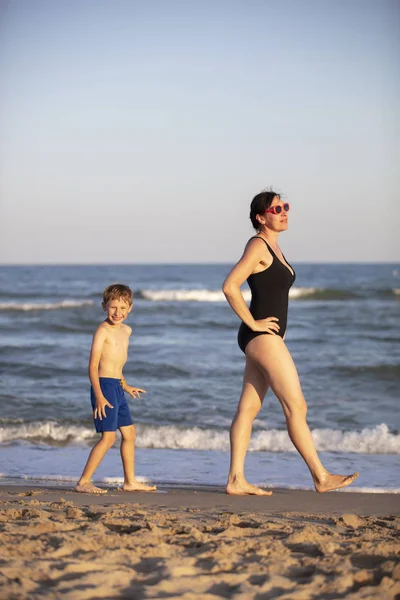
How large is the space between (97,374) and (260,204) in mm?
1524

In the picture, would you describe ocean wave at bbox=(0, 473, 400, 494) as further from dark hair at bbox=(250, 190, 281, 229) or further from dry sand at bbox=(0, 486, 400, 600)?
dark hair at bbox=(250, 190, 281, 229)

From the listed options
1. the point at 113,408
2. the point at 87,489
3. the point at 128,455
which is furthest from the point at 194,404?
the point at 87,489

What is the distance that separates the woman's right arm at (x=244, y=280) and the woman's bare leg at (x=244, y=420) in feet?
0.86

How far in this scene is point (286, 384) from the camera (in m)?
4.95

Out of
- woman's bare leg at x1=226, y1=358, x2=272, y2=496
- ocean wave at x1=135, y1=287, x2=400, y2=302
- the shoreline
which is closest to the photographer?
the shoreline

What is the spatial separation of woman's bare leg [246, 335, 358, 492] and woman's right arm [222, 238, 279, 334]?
0.08 metres

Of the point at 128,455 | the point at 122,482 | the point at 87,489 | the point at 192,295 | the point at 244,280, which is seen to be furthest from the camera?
A: the point at 192,295

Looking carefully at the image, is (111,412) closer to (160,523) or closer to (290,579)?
(160,523)

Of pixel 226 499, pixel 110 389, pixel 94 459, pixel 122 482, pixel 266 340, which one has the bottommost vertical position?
pixel 122 482

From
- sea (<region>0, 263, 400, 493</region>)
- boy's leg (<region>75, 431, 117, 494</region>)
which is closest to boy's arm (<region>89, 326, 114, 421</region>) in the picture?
boy's leg (<region>75, 431, 117, 494</region>)

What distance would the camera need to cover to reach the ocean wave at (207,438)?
25.0 feet

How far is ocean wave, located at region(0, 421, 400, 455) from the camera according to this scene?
301 inches

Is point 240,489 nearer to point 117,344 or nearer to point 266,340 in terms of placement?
point 266,340

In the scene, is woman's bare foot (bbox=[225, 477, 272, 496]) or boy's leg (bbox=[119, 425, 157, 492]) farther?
boy's leg (bbox=[119, 425, 157, 492])
